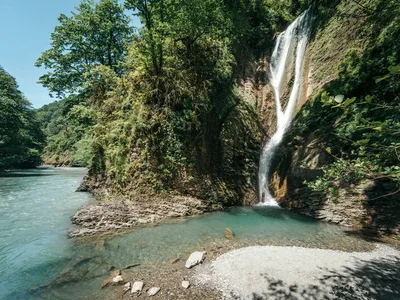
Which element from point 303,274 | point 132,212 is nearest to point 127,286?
point 303,274

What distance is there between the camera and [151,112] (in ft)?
33.2

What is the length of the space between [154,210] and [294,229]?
219 inches

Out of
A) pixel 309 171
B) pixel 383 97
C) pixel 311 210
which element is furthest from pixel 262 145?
pixel 383 97

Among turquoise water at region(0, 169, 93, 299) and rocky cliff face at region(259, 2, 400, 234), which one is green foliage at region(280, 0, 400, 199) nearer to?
rocky cliff face at region(259, 2, 400, 234)

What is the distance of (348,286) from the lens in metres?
4.30

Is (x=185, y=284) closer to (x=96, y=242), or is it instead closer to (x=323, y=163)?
(x=96, y=242)

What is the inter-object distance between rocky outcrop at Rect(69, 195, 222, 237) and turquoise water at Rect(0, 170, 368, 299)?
516mm

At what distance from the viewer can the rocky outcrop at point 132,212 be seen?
749cm

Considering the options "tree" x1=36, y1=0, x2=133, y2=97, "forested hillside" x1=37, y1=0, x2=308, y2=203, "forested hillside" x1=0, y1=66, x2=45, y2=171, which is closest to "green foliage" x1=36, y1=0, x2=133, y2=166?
"tree" x1=36, y1=0, x2=133, y2=97

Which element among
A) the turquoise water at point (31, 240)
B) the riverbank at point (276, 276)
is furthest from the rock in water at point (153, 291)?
the turquoise water at point (31, 240)

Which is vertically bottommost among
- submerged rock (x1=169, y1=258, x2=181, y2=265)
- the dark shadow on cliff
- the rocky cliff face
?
submerged rock (x1=169, y1=258, x2=181, y2=265)

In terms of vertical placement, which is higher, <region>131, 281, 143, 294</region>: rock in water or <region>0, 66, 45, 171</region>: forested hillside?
<region>0, 66, 45, 171</region>: forested hillside

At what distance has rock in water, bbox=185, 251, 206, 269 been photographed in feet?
17.3

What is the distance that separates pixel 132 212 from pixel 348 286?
7057 mm
